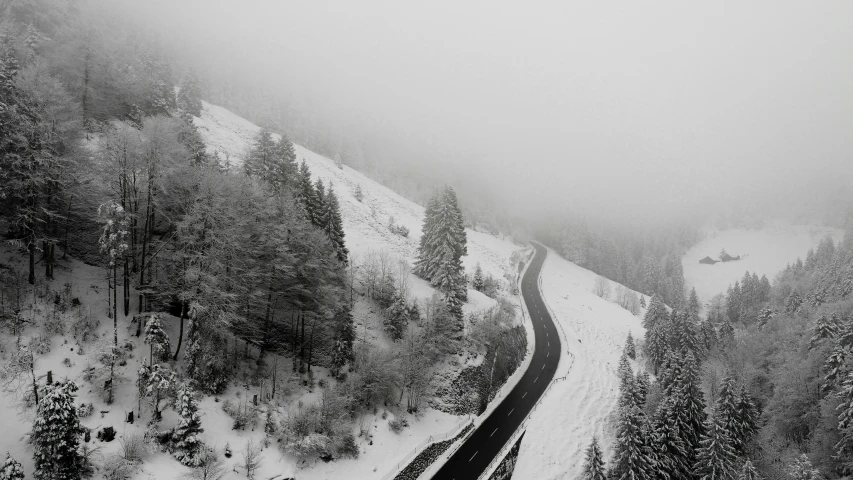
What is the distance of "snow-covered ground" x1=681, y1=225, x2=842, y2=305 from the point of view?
156125 mm

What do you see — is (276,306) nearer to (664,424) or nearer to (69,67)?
(69,67)

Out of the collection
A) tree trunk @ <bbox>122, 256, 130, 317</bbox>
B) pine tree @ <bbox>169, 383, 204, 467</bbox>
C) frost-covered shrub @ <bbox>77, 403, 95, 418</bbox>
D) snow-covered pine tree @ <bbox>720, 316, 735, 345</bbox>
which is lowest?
snow-covered pine tree @ <bbox>720, 316, 735, 345</bbox>

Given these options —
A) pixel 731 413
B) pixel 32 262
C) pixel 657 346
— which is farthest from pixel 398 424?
pixel 657 346

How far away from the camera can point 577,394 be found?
45156 mm

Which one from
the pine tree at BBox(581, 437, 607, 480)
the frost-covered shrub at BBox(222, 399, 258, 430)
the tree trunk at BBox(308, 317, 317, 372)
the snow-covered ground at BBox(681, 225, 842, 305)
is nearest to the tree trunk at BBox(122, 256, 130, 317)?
the frost-covered shrub at BBox(222, 399, 258, 430)

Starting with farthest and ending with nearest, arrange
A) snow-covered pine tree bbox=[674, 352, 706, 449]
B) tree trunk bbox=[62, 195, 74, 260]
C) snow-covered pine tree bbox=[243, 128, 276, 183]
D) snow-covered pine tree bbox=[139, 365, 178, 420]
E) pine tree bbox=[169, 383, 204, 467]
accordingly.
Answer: snow-covered pine tree bbox=[243, 128, 276, 183] → snow-covered pine tree bbox=[674, 352, 706, 449] → tree trunk bbox=[62, 195, 74, 260] → snow-covered pine tree bbox=[139, 365, 178, 420] → pine tree bbox=[169, 383, 204, 467]

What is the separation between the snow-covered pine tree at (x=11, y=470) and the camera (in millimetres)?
16719

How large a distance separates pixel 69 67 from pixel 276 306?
29.7 m

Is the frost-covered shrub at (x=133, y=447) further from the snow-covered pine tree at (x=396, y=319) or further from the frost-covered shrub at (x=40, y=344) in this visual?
the snow-covered pine tree at (x=396, y=319)

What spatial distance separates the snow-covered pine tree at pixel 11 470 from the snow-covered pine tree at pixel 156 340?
26.5 feet

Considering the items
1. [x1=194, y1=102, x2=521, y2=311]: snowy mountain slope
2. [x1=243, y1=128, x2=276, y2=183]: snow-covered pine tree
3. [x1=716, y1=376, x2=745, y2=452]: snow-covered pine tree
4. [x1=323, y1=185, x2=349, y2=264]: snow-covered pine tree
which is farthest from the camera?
[x1=194, y1=102, x2=521, y2=311]: snowy mountain slope

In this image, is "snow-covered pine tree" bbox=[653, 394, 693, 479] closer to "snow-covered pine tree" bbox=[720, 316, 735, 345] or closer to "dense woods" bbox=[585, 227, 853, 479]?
"dense woods" bbox=[585, 227, 853, 479]

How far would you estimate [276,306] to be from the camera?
112 ft

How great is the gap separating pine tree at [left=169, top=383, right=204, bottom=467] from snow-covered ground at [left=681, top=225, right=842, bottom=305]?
164 meters
